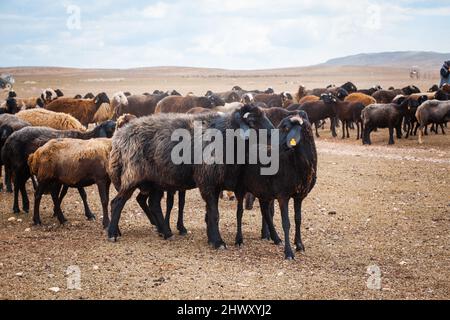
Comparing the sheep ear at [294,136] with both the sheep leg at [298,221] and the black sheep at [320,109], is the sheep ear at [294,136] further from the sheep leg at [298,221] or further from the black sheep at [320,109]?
the black sheep at [320,109]

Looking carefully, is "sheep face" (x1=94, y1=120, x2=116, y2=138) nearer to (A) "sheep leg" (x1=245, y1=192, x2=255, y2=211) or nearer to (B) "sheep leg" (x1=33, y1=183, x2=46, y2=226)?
(B) "sheep leg" (x1=33, y1=183, x2=46, y2=226)

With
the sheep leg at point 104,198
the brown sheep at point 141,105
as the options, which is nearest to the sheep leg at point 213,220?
the sheep leg at point 104,198

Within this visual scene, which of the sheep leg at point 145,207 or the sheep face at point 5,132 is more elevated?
the sheep face at point 5,132

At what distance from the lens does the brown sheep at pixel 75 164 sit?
30.8 feet

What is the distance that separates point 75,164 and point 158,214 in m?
1.60

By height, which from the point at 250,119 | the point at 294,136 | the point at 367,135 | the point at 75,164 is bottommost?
the point at 367,135

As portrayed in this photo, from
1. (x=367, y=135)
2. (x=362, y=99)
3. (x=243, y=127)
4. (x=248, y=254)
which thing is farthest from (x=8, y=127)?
(x=362, y=99)

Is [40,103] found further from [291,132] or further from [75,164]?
[291,132]

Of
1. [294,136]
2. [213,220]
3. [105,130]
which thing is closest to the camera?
[294,136]

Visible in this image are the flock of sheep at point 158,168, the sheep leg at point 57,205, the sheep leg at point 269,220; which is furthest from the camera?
the sheep leg at point 57,205

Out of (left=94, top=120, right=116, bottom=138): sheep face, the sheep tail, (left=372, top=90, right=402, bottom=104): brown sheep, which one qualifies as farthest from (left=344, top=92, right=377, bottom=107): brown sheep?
the sheep tail

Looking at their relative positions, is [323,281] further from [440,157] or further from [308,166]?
[440,157]

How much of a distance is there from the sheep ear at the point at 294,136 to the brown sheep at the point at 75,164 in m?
3.17

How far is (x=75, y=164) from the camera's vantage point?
938cm
